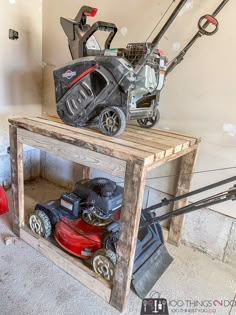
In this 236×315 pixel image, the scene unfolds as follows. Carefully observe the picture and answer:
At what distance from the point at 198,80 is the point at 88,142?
0.85 meters

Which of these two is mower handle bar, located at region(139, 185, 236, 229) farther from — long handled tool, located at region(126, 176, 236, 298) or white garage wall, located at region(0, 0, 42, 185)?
white garage wall, located at region(0, 0, 42, 185)

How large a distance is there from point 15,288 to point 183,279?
0.95 metres

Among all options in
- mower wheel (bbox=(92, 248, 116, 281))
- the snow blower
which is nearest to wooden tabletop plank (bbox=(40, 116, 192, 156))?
the snow blower

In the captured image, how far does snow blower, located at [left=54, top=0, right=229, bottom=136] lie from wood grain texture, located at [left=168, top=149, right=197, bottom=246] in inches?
15.2

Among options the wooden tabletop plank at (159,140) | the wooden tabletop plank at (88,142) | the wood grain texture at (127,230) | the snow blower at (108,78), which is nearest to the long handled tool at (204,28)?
the snow blower at (108,78)

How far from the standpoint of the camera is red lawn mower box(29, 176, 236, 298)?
1.45 metres

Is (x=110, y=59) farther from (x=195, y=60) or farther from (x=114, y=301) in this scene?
(x=114, y=301)

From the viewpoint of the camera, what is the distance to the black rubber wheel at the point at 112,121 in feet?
4.37

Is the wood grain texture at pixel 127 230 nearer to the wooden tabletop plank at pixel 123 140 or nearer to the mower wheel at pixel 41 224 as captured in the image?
the wooden tabletop plank at pixel 123 140

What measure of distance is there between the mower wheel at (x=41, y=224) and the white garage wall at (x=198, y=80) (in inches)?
31.5

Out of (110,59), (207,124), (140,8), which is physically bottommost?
(207,124)

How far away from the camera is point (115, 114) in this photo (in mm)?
1344

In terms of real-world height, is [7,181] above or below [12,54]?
below

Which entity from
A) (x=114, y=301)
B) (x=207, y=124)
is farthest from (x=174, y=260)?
(x=207, y=124)
